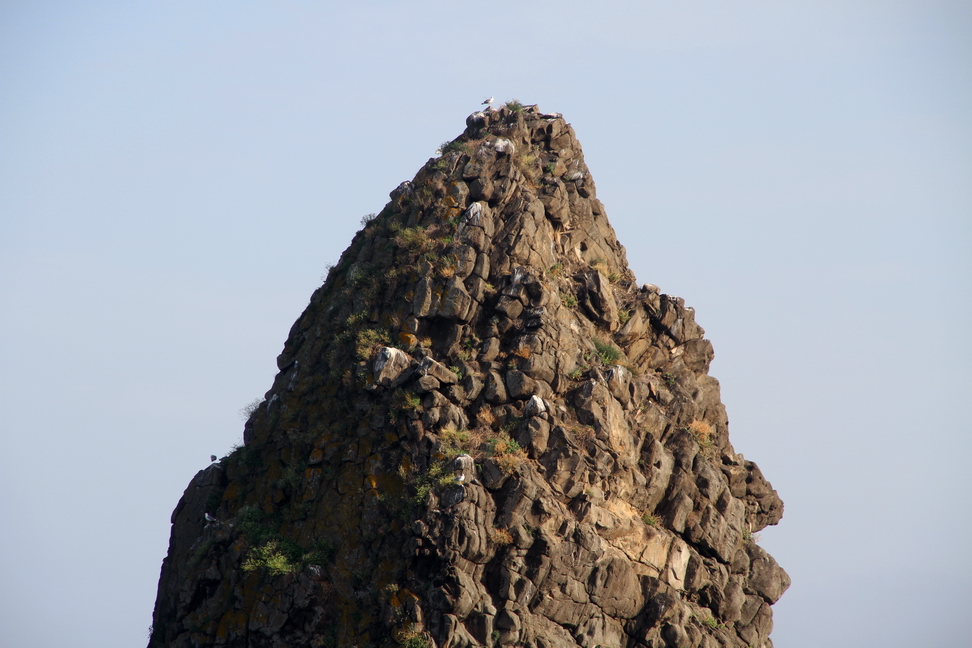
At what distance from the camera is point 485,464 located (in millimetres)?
48219

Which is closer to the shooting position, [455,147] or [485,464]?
[485,464]

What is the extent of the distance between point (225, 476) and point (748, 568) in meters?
22.4

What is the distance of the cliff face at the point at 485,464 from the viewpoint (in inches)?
1871

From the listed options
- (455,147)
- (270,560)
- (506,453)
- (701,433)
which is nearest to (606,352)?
(701,433)

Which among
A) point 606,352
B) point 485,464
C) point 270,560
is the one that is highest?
point 606,352

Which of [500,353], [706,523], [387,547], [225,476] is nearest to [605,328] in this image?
[500,353]

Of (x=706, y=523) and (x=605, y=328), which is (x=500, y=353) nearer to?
(x=605, y=328)

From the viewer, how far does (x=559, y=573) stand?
47.6m

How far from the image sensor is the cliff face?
47531 mm

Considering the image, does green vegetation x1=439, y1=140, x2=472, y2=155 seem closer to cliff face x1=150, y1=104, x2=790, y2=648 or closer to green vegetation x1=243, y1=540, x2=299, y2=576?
cliff face x1=150, y1=104, x2=790, y2=648

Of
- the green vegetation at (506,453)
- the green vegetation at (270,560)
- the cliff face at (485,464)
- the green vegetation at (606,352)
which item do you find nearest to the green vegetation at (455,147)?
the cliff face at (485,464)

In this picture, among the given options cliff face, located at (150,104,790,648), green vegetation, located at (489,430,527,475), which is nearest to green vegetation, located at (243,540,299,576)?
cliff face, located at (150,104,790,648)

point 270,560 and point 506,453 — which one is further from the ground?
point 506,453

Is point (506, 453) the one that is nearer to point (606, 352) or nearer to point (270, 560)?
point (606, 352)
